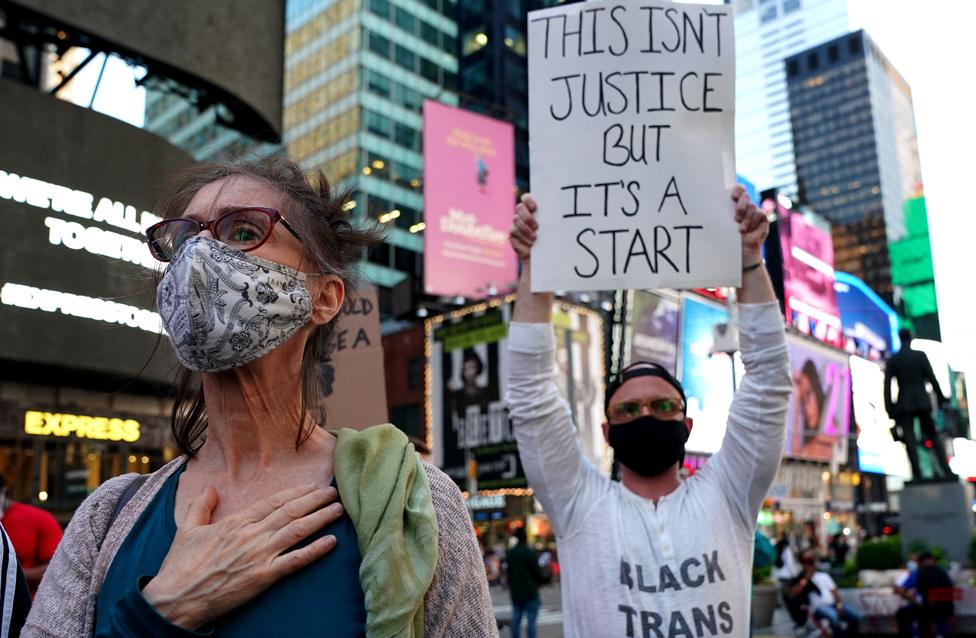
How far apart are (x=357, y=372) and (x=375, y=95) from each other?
53.5 meters

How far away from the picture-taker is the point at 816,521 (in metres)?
52.9

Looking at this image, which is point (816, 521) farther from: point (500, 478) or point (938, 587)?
point (938, 587)

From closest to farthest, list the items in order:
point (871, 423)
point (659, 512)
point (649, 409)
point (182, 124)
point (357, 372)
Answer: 1. point (659, 512)
2. point (649, 409)
3. point (357, 372)
4. point (871, 423)
5. point (182, 124)

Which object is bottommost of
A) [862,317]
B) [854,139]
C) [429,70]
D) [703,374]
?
[703,374]

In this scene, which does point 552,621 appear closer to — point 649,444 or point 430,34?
point 649,444

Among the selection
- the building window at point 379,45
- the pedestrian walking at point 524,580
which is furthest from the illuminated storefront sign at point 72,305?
the building window at point 379,45

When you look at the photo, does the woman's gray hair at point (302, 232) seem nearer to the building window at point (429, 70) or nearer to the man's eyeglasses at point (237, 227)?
the man's eyeglasses at point (237, 227)

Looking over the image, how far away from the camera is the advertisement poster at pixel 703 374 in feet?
108

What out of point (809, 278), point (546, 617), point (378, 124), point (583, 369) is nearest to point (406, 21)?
point (378, 124)

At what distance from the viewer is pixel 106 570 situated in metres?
1.57

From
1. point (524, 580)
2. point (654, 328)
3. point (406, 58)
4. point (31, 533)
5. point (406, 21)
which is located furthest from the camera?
point (406, 21)

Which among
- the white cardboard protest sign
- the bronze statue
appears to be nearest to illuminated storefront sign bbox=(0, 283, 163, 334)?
the bronze statue

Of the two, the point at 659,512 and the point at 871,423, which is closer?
the point at 659,512

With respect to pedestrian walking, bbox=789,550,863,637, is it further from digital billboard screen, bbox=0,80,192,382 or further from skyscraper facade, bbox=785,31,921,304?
skyscraper facade, bbox=785,31,921,304
